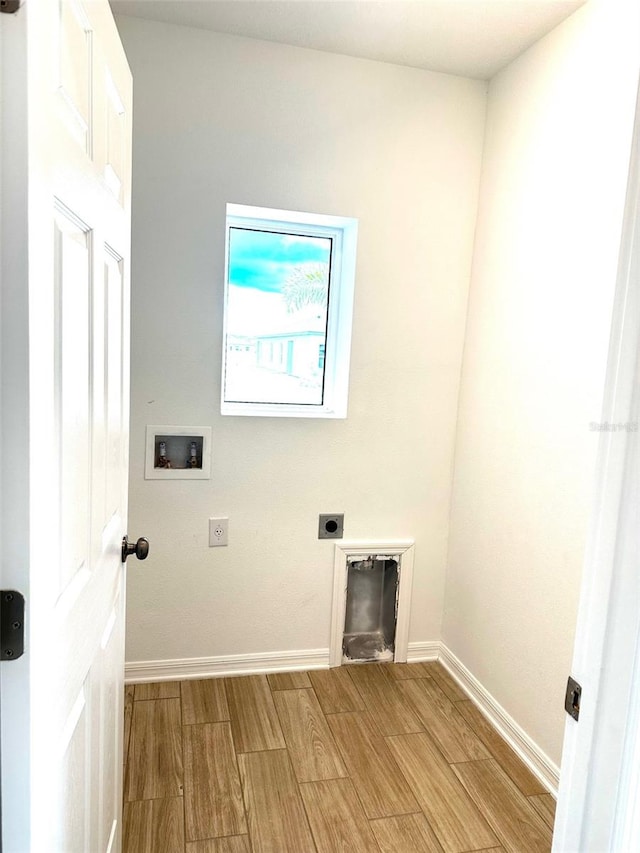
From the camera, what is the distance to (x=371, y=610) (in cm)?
266

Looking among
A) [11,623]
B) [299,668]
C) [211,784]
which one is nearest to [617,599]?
[11,623]

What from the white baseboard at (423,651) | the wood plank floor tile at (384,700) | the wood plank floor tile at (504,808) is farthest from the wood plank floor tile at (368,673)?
the wood plank floor tile at (504,808)

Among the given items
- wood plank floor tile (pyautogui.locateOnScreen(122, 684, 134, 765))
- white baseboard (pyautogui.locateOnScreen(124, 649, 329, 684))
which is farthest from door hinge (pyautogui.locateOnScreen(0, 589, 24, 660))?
white baseboard (pyautogui.locateOnScreen(124, 649, 329, 684))

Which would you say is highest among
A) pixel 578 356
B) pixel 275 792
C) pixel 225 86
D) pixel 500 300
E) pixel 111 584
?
pixel 225 86

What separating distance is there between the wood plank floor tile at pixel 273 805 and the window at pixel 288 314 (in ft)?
4.15

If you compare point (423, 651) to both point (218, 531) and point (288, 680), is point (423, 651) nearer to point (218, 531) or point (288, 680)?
point (288, 680)

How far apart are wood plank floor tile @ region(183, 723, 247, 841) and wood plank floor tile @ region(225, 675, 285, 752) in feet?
0.16

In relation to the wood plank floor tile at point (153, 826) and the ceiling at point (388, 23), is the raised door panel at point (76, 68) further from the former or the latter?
the wood plank floor tile at point (153, 826)

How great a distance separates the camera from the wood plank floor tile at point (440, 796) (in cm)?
167

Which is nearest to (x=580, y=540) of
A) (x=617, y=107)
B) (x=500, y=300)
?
(x=500, y=300)

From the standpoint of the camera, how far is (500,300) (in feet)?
7.40

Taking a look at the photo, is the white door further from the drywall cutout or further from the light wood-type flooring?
the drywall cutout

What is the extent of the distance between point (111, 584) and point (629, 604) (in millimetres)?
1004

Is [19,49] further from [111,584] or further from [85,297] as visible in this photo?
[111,584]
